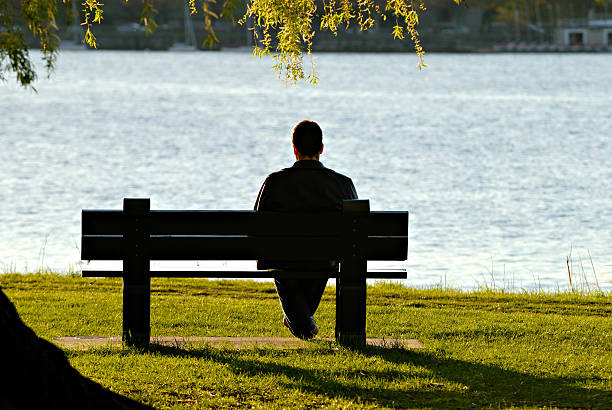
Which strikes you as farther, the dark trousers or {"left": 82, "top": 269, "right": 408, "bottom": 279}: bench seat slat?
the dark trousers

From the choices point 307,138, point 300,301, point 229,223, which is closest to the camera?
point 229,223

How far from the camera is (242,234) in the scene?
7.21 metres

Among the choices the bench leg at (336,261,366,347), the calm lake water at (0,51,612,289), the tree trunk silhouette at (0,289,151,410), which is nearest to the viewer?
the tree trunk silhouette at (0,289,151,410)

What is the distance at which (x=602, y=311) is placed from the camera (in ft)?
35.1

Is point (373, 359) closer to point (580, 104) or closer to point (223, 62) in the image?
point (580, 104)

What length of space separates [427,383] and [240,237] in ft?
5.49

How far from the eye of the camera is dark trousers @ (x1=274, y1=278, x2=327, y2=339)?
757 centimetres

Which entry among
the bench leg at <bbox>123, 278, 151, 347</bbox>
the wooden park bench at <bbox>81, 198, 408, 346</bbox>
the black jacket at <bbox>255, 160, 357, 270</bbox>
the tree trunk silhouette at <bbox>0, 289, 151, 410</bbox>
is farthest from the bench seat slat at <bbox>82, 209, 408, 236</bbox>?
the tree trunk silhouette at <bbox>0, 289, 151, 410</bbox>

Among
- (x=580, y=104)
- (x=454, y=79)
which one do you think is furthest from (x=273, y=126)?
(x=454, y=79)

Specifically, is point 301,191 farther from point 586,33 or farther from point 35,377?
point 586,33

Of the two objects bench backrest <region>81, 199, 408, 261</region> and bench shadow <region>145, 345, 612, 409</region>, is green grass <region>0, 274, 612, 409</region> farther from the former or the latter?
bench backrest <region>81, 199, 408, 261</region>

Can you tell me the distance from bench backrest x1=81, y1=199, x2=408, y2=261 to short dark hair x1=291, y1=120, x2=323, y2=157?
0.55m

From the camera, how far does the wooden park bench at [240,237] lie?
7.18 metres

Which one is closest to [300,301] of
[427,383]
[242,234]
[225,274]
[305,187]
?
[225,274]
